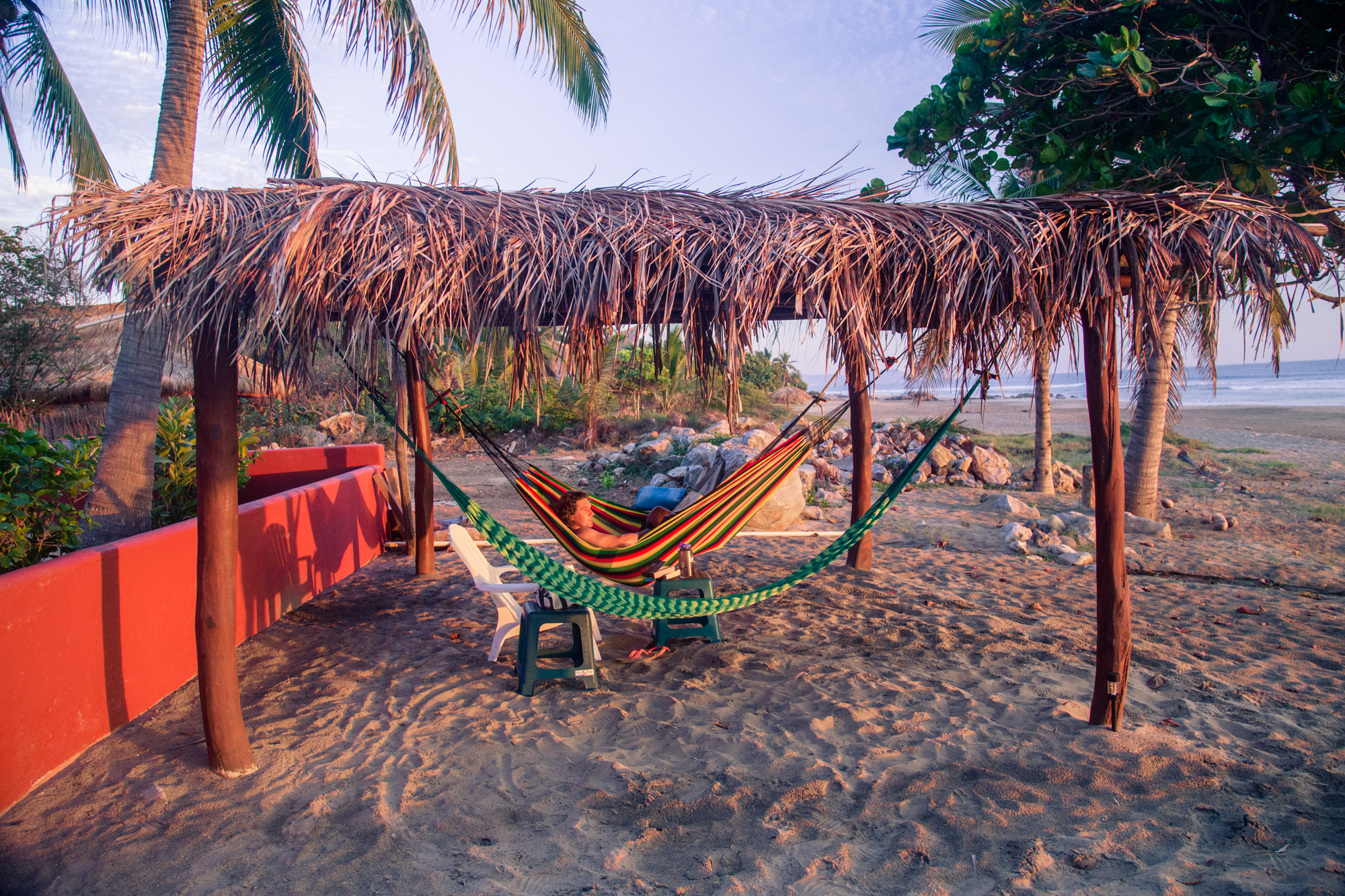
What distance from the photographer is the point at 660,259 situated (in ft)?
7.06

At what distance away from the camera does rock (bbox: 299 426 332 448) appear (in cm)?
896

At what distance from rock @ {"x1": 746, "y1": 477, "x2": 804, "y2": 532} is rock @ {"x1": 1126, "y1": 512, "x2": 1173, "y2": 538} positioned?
232 cm

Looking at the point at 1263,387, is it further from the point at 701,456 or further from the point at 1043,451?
the point at 701,456

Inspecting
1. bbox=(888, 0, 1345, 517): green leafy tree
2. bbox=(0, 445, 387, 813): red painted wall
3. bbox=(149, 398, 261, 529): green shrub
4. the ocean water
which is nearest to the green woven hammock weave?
bbox=(0, 445, 387, 813): red painted wall

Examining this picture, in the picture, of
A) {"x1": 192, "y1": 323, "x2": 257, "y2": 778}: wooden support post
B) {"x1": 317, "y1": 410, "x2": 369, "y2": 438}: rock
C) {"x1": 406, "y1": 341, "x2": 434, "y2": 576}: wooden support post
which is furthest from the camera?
{"x1": 317, "y1": 410, "x2": 369, "y2": 438}: rock

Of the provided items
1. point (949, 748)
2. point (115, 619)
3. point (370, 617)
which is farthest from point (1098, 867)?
point (370, 617)

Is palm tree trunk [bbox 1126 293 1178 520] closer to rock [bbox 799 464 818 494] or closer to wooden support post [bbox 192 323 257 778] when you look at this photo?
rock [bbox 799 464 818 494]

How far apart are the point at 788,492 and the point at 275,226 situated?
4.22 meters

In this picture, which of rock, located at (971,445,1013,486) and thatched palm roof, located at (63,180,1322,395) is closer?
thatched palm roof, located at (63,180,1322,395)

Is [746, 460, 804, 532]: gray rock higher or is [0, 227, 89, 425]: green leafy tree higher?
[0, 227, 89, 425]: green leafy tree

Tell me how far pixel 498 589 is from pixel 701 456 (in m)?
4.65

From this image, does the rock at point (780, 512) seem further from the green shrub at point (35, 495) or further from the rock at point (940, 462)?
the green shrub at point (35, 495)

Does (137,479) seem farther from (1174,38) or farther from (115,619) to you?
(1174,38)

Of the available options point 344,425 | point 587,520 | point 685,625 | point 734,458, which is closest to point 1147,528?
point 734,458
